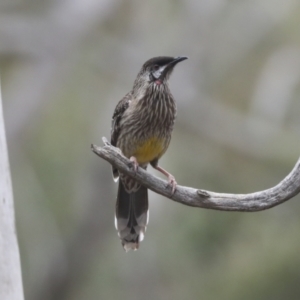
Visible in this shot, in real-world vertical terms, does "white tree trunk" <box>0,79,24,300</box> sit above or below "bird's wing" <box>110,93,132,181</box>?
below

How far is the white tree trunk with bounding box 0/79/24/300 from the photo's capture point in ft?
14.6

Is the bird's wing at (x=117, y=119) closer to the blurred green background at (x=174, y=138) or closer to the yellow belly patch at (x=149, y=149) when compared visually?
the yellow belly patch at (x=149, y=149)

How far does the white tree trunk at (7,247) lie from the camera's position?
446 cm

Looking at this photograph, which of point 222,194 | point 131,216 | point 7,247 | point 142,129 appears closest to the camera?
point 222,194

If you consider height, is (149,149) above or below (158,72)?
below

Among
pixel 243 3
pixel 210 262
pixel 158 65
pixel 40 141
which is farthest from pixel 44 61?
pixel 158 65

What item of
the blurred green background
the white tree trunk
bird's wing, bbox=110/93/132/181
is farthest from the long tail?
the blurred green background

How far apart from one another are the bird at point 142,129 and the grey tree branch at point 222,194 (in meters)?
0.86

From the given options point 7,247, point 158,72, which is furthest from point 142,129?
point 7,247

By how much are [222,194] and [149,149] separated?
1291mm

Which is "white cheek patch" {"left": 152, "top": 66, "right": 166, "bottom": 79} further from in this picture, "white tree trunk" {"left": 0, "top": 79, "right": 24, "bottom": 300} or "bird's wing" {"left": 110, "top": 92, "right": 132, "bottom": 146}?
"white tree trunk" {"left": 0, "top": 79, "right": 24, "bottom": 300}

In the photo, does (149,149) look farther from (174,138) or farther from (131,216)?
(174,138)

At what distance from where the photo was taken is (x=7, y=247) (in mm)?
4551

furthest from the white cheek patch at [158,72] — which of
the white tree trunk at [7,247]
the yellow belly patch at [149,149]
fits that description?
the white tree trunk at [7,247]
